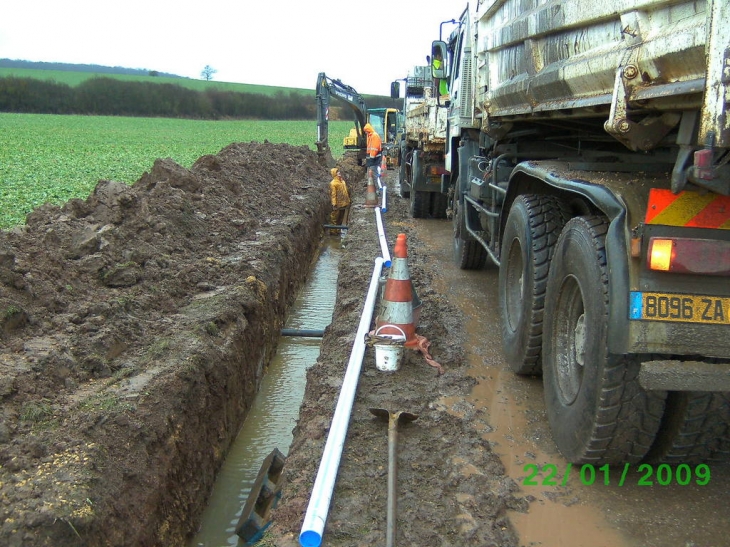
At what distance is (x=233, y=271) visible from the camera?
7441mm

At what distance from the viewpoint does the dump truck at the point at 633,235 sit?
8.31 feet

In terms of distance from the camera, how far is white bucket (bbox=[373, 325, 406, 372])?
4.74m

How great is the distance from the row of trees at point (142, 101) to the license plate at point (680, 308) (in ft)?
212

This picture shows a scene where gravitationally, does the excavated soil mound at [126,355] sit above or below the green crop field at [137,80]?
below

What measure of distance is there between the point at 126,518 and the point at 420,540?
1.75m

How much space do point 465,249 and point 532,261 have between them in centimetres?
370

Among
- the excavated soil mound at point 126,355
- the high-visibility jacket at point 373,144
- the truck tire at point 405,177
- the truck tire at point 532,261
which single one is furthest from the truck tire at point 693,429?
the high-visibility jacket at point 373,144

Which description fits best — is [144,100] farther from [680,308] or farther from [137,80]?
[680,308]

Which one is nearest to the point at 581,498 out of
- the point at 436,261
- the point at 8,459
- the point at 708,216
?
the point at 708,216

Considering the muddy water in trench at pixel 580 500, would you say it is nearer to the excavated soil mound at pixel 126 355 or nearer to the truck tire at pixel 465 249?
the excavated soil mound at pixel 126 355

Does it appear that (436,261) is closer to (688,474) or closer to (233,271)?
(233,271)

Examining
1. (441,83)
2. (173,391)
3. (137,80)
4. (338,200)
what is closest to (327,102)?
(338,200)

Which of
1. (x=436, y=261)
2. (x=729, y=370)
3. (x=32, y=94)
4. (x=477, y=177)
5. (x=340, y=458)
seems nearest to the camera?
(x=729, y=370)
